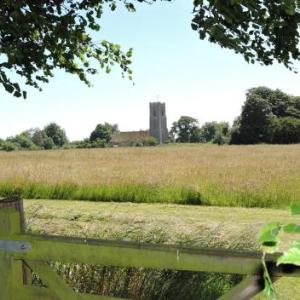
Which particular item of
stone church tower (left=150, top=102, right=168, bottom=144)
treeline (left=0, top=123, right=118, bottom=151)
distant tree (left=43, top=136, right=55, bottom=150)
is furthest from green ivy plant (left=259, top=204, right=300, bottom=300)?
stone church tower (left=150, top=102, right=168, bottom=144)

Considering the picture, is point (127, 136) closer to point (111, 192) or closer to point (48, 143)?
point (48, 143)

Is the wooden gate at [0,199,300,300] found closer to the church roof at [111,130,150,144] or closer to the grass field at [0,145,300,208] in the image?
the grass field at [0,145,300,208]

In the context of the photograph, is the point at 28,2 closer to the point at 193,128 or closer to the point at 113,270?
the point at 113,270

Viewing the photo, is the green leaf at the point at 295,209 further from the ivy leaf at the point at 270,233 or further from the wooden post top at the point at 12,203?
the wooden post top at the point at 12,203

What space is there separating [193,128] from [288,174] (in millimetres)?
133281

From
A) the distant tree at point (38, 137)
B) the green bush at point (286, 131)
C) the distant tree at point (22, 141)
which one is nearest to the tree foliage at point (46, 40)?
the green bush at point (286, 131)

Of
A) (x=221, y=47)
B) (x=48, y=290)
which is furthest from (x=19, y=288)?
(x=221, y=47)

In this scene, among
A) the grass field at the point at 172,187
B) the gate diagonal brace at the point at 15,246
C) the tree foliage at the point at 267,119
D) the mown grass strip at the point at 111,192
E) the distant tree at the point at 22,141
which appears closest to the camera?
the gate diagonal brace at the point at 15,246

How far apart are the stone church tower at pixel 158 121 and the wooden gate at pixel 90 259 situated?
6309 inches

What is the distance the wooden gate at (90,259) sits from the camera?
218 centimetres

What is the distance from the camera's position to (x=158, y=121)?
172m

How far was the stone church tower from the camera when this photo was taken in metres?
167

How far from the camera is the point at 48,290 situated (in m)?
2.81

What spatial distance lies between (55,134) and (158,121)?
35161 mm
